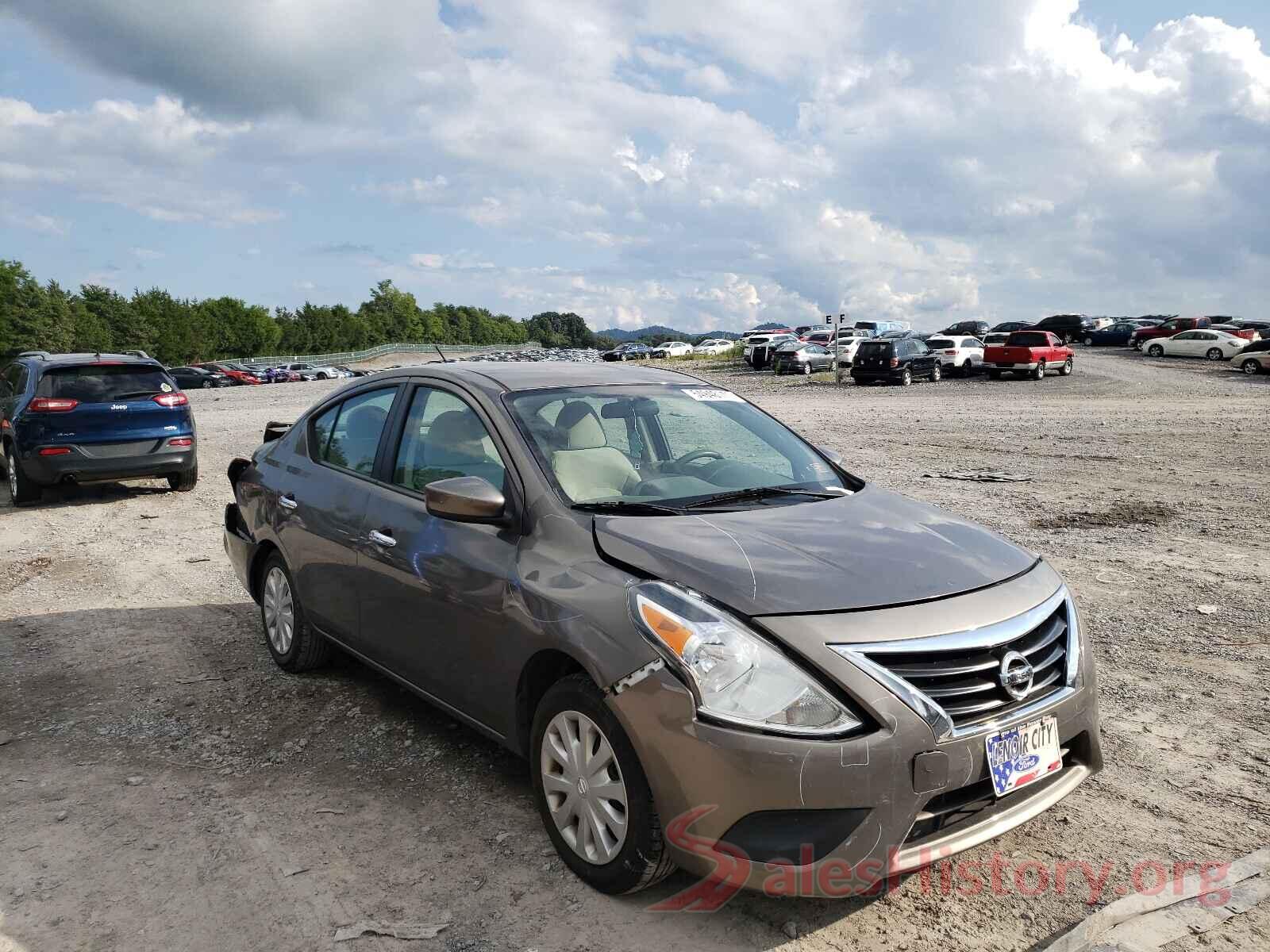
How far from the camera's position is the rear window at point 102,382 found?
10.7 metres

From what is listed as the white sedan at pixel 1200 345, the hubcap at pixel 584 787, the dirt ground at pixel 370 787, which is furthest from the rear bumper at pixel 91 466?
the white sedan at pixel 1200 345

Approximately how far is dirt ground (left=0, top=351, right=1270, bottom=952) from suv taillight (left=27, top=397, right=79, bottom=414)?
248 centimetres

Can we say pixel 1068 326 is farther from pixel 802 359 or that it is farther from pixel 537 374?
pixel 537 374

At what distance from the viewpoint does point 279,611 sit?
17.4 feet

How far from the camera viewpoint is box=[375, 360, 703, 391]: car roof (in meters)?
4.21

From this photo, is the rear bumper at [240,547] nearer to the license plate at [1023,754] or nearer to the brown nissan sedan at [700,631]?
the brown nissan sedan at [700,631]

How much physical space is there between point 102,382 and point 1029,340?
32030 millimetres

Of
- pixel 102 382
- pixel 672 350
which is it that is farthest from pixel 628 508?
pixel 672 350

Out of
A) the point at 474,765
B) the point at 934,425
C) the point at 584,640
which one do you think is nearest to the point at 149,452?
the point at 474,765

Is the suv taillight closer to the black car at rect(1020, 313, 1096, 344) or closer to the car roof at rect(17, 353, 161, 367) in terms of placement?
the car roof at rect(17, 353, 161, 367)

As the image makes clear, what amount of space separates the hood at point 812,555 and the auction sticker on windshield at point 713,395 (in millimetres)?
1036

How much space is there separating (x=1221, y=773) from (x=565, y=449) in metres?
2.91

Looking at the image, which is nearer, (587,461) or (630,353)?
(587,461)

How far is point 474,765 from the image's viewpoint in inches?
162
